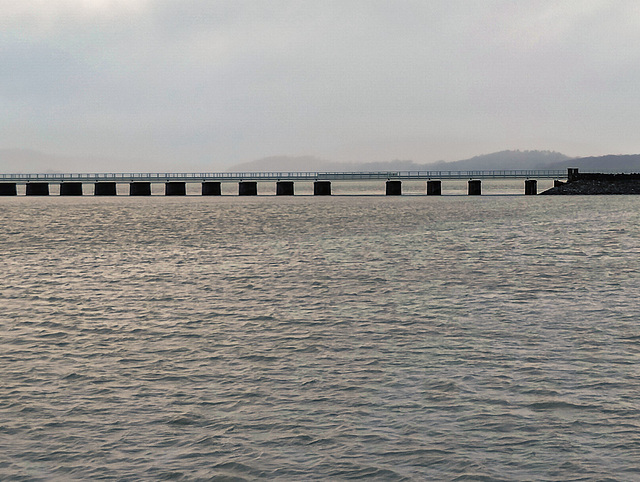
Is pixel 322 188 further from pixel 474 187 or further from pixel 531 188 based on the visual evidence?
pixel 531 188

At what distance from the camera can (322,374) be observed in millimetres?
10492

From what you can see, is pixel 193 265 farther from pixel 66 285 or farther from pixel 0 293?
pixel 0 293

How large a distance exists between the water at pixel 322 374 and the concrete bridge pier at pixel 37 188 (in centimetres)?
11157

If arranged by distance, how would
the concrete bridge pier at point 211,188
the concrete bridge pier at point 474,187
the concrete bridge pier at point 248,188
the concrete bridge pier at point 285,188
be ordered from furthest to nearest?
the concrete bridge pier at point 248,188, the concrete bridge pier at point 211,188, the concrete bridge pier at point 285,188, the concrete bridge pier at point 474,187

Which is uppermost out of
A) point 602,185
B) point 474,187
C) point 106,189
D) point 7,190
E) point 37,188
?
point 602,185

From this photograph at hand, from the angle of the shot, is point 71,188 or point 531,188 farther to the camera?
point 71,188

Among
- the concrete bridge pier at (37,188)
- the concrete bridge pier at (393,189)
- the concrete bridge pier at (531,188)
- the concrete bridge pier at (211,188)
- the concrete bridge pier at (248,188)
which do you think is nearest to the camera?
the concrete bridge pier at (531,188)

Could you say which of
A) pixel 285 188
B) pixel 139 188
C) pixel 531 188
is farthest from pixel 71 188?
pixel 531 188

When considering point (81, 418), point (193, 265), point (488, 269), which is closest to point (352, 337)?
point (81, 418)

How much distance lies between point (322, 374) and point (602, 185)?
112m

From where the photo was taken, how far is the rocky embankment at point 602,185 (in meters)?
114

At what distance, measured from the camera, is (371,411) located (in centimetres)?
875

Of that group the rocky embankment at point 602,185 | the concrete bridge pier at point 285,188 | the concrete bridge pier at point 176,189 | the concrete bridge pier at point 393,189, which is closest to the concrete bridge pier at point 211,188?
the concrete bridge pier at point 176,189

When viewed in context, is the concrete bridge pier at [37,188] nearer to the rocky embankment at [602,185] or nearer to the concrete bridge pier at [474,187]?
the concrete bridge pier at [474,187]
